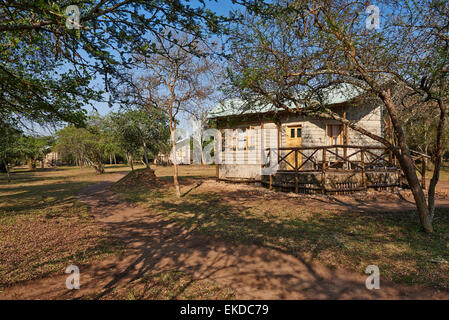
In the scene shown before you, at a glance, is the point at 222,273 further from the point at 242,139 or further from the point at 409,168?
the point at 242,139

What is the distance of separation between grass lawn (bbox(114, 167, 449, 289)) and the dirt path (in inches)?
15.1

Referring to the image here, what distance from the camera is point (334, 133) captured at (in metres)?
13.5

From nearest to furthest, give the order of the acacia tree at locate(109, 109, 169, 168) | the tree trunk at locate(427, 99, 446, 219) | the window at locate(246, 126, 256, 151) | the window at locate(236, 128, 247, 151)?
the tree trunk at locate(427, 99, 446, 219) → the window at locate(246, 126, 256, 151) → the window at locate(236, 128, 247, 151) → the acacia tree at locate(109, 109, 169, 168)

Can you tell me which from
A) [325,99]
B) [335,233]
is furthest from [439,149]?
[325,99]

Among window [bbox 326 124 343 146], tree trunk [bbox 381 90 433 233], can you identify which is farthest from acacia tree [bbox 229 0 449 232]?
window [bbox 326 124 343 146]

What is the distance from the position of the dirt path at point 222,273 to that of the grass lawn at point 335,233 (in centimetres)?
38

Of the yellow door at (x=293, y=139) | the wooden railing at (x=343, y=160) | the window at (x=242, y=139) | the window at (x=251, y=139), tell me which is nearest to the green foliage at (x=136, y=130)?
the window at (x=242, y=139)

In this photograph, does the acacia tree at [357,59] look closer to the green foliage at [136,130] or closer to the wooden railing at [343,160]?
the wooden railing at [343,160]

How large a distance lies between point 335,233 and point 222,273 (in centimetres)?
310

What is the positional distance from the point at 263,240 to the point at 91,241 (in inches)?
143

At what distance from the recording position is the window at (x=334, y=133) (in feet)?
44.0

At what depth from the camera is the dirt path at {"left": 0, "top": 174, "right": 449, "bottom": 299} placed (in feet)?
10.2

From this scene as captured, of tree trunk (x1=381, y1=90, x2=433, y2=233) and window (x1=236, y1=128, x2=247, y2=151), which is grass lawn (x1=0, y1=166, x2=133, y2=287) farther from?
window (x1=236, y1=128, x2=247, y2=151)
